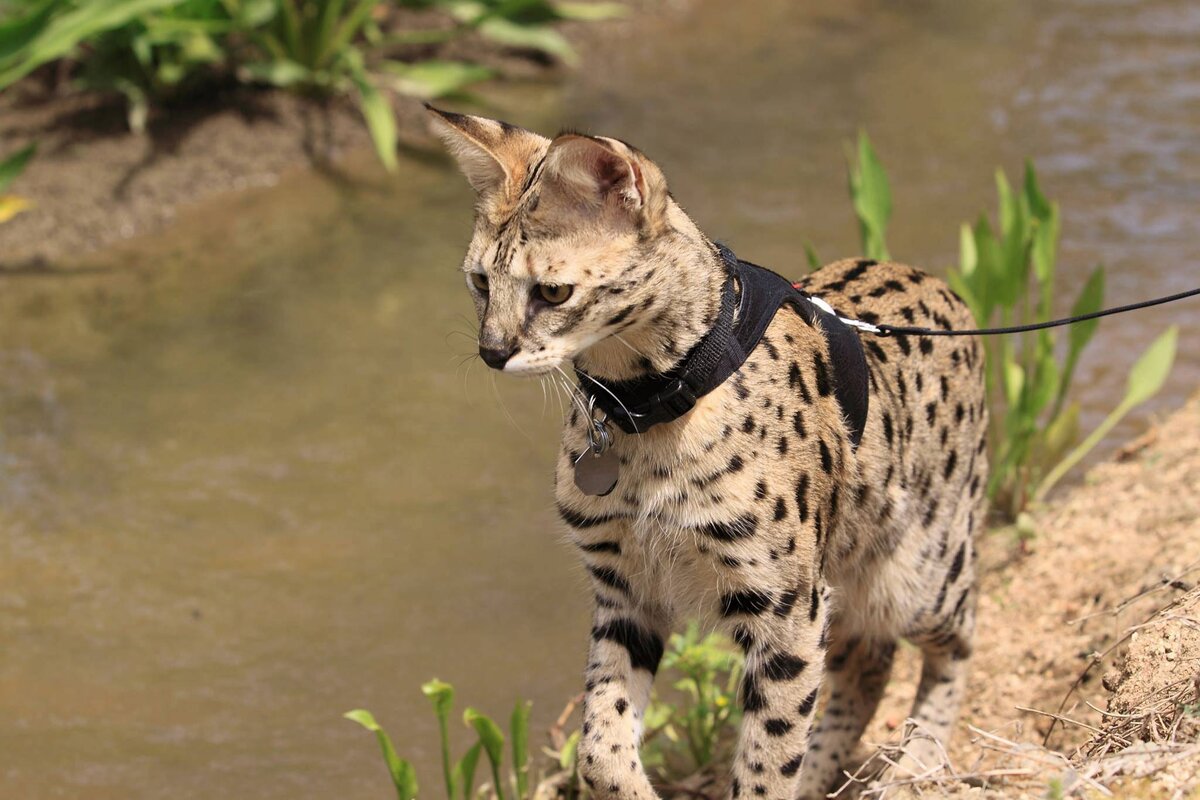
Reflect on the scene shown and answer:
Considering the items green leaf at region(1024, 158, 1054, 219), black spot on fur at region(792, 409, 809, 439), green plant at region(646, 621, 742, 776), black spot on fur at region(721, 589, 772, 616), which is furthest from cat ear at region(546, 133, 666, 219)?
green leaf at region(1024, 158, 1054, 219)

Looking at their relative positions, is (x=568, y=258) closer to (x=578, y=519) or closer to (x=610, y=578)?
(x=578, y=519)

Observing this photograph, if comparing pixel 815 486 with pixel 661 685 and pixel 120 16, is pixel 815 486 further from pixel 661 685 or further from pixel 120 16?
pixel 120 16

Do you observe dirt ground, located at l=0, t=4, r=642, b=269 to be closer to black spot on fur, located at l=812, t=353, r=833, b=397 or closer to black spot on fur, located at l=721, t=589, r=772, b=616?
black spot on fur, located at l=812, t=353, r=833, b=397

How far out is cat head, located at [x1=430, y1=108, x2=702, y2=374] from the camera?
266 centimetres

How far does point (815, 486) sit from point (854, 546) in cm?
47

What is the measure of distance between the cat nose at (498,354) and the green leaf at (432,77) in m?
5.78

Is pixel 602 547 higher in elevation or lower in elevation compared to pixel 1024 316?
higher

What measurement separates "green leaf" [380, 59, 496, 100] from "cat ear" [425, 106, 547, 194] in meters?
5.39

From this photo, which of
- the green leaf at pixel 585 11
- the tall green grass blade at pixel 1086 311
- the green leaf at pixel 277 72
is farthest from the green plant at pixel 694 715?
the green leaf at pixel 585 11

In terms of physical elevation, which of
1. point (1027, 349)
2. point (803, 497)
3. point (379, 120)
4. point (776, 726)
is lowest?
point (379, 120)

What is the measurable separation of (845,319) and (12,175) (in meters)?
4.70

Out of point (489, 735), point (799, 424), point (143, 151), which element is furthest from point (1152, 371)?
point (143, 151)

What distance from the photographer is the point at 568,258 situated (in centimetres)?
268

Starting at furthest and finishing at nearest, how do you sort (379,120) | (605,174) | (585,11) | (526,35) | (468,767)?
A: (585,11) → (526,35) → (379,120) → (468,767) → (605,174)
